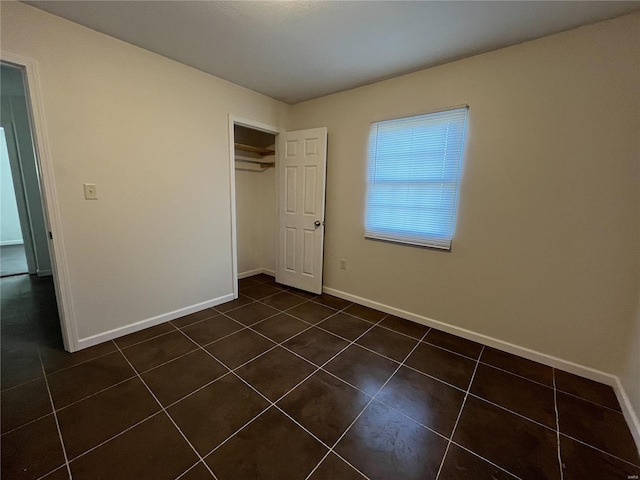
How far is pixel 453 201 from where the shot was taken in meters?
2.34

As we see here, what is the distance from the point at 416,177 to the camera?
2521 mm

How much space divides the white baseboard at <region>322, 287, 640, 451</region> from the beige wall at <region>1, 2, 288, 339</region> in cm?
216

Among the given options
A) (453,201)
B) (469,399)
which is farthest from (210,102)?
(469,399)

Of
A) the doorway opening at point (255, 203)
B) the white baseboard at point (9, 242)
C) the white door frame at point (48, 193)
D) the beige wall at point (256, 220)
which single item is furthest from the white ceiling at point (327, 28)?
the white baseboard at point (9, 242)

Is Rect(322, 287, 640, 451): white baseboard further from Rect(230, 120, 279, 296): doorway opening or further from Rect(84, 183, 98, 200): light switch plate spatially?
Rect(84, 183, 98, 200): light switch plate

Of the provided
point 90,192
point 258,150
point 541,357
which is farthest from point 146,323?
point 541,357

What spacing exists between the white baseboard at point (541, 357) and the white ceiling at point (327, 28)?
2394mm

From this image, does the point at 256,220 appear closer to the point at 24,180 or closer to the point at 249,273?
the point at 249,273

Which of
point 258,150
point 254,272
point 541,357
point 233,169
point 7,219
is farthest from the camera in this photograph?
point 7,219

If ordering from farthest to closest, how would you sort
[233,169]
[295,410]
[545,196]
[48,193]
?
[233,169]
[545,196]
[48,193]
[295,410]

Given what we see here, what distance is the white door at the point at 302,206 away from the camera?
3.14m

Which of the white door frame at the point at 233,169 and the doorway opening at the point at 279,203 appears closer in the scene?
the white door frame at the point at 233,169

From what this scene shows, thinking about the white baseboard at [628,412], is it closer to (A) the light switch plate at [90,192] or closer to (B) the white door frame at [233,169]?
(B) the white door frame at [233,169]

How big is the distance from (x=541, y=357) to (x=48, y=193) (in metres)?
3.96
